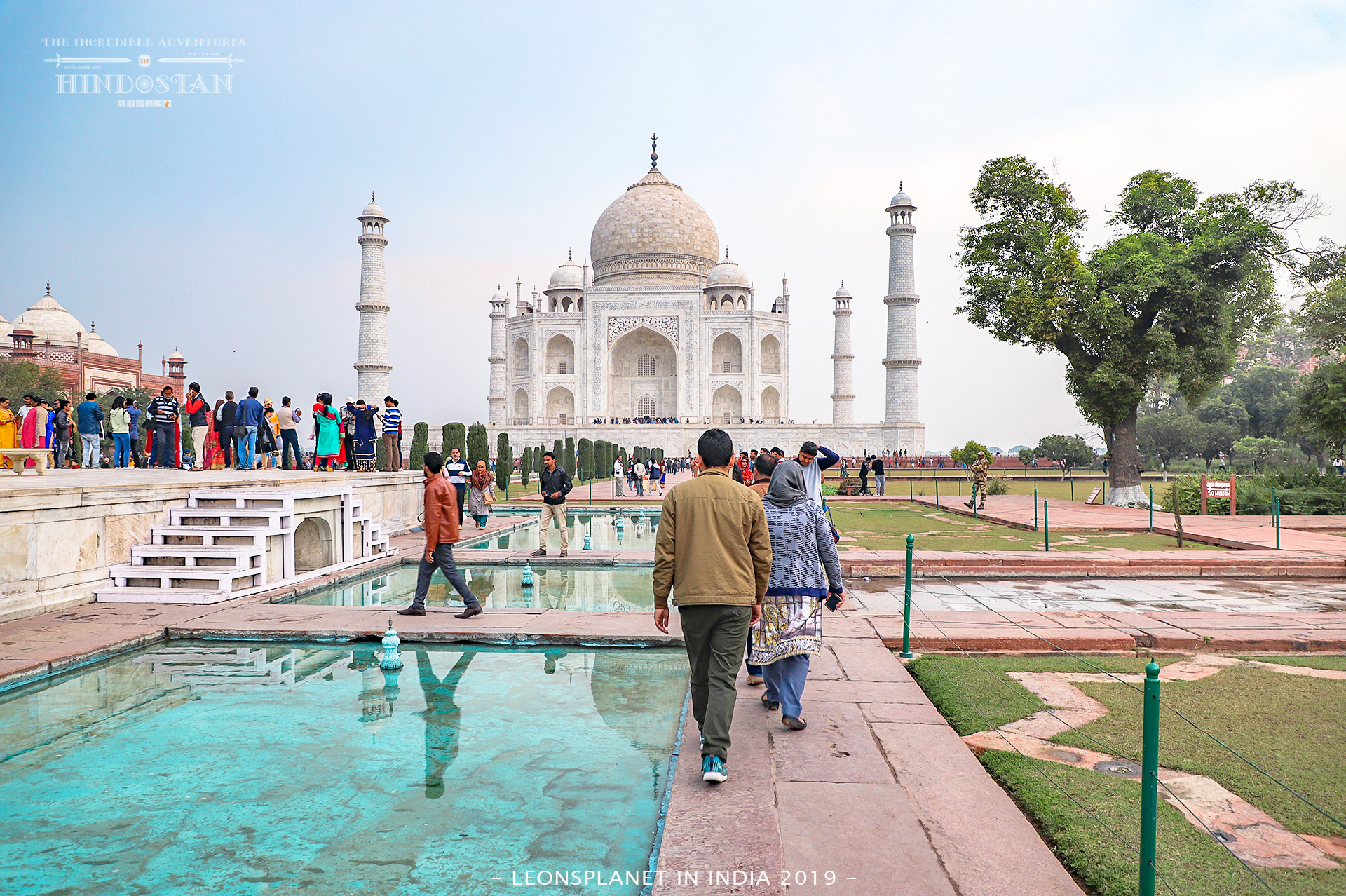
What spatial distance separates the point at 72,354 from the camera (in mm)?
34469

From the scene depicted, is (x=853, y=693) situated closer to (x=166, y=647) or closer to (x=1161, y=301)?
(x=166, y=647)

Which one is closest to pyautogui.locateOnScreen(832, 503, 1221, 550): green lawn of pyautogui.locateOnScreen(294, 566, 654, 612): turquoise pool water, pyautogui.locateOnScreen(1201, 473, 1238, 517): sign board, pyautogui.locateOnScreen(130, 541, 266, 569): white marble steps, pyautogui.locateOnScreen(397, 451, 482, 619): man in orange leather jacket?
pyautogui.locateOnScreen(294, 566, 654, 612): turquoise pool water

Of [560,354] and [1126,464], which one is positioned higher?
[560,354]

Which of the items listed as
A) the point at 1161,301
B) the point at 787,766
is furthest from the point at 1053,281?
the point at 787,766

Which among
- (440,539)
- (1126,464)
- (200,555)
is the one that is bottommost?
(200,555)

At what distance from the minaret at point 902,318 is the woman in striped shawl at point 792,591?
109ft

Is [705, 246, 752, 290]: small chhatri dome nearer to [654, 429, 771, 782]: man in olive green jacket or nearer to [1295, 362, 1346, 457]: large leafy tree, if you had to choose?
[1295, 362, 1346, 457]: large leafy tree

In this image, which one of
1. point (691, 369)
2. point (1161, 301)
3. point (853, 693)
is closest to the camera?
point (853, 693)

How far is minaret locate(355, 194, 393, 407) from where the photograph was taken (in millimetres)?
33438

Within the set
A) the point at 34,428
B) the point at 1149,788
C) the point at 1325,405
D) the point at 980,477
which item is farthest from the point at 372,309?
the point at 1149,788

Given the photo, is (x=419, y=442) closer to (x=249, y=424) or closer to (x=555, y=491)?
(x=249, y=424)

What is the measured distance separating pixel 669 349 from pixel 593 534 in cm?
3272

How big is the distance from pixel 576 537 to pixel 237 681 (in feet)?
23.8

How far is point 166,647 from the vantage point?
4984 millimetres
